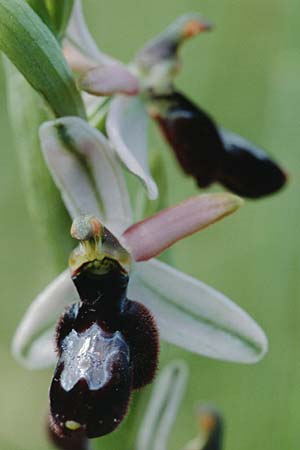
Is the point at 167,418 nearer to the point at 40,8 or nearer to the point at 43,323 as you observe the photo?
the point at 43,323

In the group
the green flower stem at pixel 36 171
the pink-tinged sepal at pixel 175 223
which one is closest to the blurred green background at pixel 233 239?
the green flower stem at pixel 36 171

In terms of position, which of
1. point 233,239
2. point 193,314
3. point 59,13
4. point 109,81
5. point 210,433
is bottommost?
point 233,239

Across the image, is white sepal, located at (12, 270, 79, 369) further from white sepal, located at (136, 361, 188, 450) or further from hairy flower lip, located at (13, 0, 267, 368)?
white sepal, located at (136, 361, 188, 450)

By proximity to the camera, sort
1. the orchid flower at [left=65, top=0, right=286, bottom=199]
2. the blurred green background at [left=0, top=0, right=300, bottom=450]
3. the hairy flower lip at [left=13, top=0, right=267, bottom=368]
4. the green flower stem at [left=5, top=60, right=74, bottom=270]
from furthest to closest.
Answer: the blurred green background at [left=0, top=0, right=300, bottom=450], the orchid flower at [left=65, top=0, right=286, bottom=199], the green flower stem at [left=5, top=60, right=74, bottom=270], the hairy flower lip at [left=13, top=0, right=267, bottom=368]

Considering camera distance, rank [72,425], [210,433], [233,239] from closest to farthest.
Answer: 1. [72,425]
2. [210,433]
3. [233,239]

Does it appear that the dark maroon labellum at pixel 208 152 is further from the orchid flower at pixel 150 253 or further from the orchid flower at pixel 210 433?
the orchid flower at pixel 210 433

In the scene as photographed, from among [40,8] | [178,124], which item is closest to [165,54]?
[178,124]

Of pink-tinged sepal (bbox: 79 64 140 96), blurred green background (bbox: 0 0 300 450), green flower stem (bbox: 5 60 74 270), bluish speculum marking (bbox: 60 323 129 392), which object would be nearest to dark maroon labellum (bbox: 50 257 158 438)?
bluish speculum marking (bbox: 60 323 129 392)
